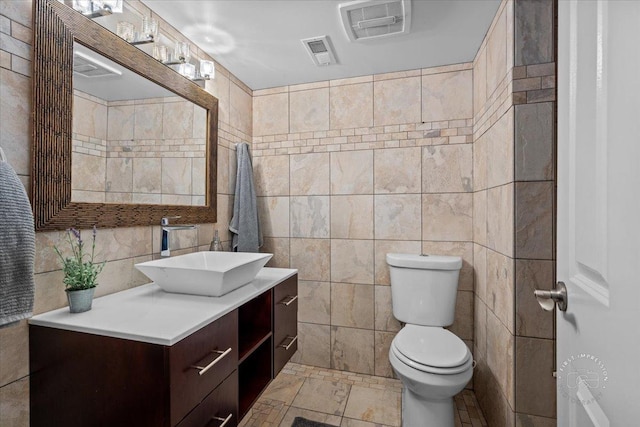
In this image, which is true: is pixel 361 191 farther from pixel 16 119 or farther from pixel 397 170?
pixel 16 119

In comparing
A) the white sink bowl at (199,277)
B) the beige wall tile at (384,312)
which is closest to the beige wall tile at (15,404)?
the white sink bowl at (199,277)

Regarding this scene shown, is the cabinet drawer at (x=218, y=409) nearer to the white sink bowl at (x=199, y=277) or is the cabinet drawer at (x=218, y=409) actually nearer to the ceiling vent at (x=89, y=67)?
the white sink bowl at (x=199, y=277)

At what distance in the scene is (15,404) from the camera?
3.19ft

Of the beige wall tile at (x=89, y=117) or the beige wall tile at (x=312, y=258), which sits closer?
the beige wall tile at (x=89, y=117)

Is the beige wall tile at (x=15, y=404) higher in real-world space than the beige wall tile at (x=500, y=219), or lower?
lower

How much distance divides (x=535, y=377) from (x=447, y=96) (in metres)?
1.65

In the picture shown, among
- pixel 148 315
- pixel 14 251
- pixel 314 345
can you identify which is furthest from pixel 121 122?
pixel 314 345

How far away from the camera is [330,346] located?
7.50ft

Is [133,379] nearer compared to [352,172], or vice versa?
[133,379]

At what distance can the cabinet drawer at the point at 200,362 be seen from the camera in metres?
Result: 0.88

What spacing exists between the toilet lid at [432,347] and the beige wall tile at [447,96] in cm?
135

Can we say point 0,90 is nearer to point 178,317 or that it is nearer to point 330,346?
point 178,317

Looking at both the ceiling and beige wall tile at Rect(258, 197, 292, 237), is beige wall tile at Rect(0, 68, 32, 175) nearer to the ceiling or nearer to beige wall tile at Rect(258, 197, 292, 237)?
the ceiling

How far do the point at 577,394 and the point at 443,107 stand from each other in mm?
1818
